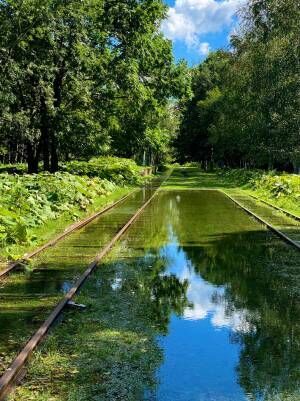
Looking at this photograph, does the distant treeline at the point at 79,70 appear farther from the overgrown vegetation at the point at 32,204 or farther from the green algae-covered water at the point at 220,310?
the green algae-covered water at the point at 220,310

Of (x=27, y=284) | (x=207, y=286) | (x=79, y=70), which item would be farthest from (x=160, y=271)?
(x=79, y=70)

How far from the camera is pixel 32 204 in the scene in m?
19.0

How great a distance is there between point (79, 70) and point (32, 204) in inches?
886

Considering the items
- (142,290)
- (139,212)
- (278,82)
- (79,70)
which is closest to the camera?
(142,290)

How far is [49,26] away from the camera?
34.2 metres

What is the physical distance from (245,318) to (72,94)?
33874 millimetres

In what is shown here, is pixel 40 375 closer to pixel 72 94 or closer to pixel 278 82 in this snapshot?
pixel 278 82

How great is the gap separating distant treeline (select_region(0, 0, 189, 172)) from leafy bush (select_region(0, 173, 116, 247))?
9.93 m

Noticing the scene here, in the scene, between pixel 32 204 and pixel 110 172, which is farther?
pixel 110 172

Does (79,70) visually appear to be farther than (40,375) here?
Yes

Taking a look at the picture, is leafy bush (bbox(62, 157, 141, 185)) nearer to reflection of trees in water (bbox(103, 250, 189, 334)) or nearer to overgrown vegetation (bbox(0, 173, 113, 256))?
overgrown vegetation (bbox(0, 173, 113, 256))

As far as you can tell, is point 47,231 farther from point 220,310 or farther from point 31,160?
point 31,160

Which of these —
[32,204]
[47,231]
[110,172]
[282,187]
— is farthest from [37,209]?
[110,172]

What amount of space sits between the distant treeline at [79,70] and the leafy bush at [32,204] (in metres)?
9.93
